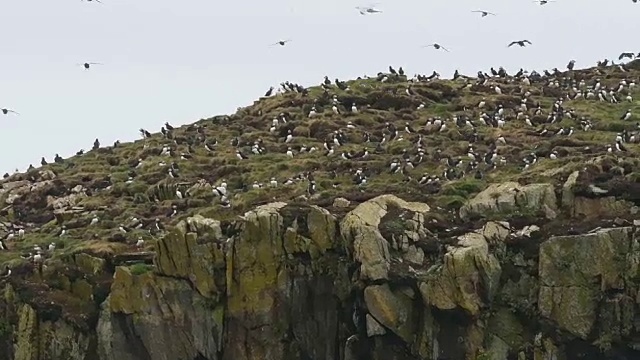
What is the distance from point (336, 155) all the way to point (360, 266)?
21556mm

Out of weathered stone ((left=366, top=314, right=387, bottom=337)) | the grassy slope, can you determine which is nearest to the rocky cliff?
weathered stone ((left=366, top=314, right=387, bottom=337))

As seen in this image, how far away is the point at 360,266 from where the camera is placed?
37.3m

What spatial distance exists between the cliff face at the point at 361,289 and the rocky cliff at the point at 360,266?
0.05 metres

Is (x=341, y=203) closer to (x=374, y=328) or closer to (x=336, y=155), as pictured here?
(x=374, y=328)

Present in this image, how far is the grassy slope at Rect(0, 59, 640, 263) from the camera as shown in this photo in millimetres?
46688

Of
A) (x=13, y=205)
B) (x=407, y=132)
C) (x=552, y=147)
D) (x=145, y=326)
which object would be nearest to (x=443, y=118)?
(x=407, y=132)

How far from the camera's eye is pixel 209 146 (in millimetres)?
66250

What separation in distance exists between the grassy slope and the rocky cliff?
0.29 m

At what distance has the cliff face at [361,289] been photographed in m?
34.9

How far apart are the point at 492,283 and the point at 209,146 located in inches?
1336

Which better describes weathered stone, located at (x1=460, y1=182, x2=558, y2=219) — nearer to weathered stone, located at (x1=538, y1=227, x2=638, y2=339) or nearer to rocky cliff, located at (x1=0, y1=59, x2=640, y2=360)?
rocky cliff, located at (x1=0, y1=59, x2=640, y2=360)

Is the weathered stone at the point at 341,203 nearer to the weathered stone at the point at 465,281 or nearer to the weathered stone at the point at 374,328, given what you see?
the weathered stone at the point at 374,328

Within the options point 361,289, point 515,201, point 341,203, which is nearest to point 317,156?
point 341,203

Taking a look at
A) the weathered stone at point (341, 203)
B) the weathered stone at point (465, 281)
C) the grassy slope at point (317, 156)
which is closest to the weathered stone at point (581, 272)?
the weathered stone at point (465, 281)
